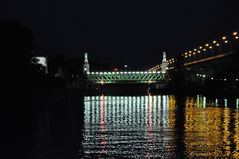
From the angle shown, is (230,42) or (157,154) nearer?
(157,154)

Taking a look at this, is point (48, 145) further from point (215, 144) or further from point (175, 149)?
point (215, 144)

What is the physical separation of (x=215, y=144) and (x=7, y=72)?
1935 inches

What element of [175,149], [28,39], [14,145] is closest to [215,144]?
[175,149]

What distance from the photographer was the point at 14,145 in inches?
807

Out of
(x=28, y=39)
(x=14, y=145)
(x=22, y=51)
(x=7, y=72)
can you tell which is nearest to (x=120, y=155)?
(x=14, y=145)

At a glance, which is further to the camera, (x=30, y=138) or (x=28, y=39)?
(x=28, y=39)

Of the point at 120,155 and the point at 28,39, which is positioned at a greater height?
the point at 28,39

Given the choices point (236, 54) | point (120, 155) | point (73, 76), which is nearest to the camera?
point (120, 155)

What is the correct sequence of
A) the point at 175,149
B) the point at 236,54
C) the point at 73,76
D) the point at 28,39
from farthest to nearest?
the point at 73,76 → the point at 236,54 → the point at 28,39 → the point at 175,149

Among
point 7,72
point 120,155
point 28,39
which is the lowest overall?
point 120,155

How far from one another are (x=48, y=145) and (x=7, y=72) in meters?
47.4

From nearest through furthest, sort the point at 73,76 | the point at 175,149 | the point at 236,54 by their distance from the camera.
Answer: the point at 175,149 → the point at 236,54 → the point at 73,76

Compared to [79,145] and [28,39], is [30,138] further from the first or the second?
[28,39]

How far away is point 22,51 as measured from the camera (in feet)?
236
